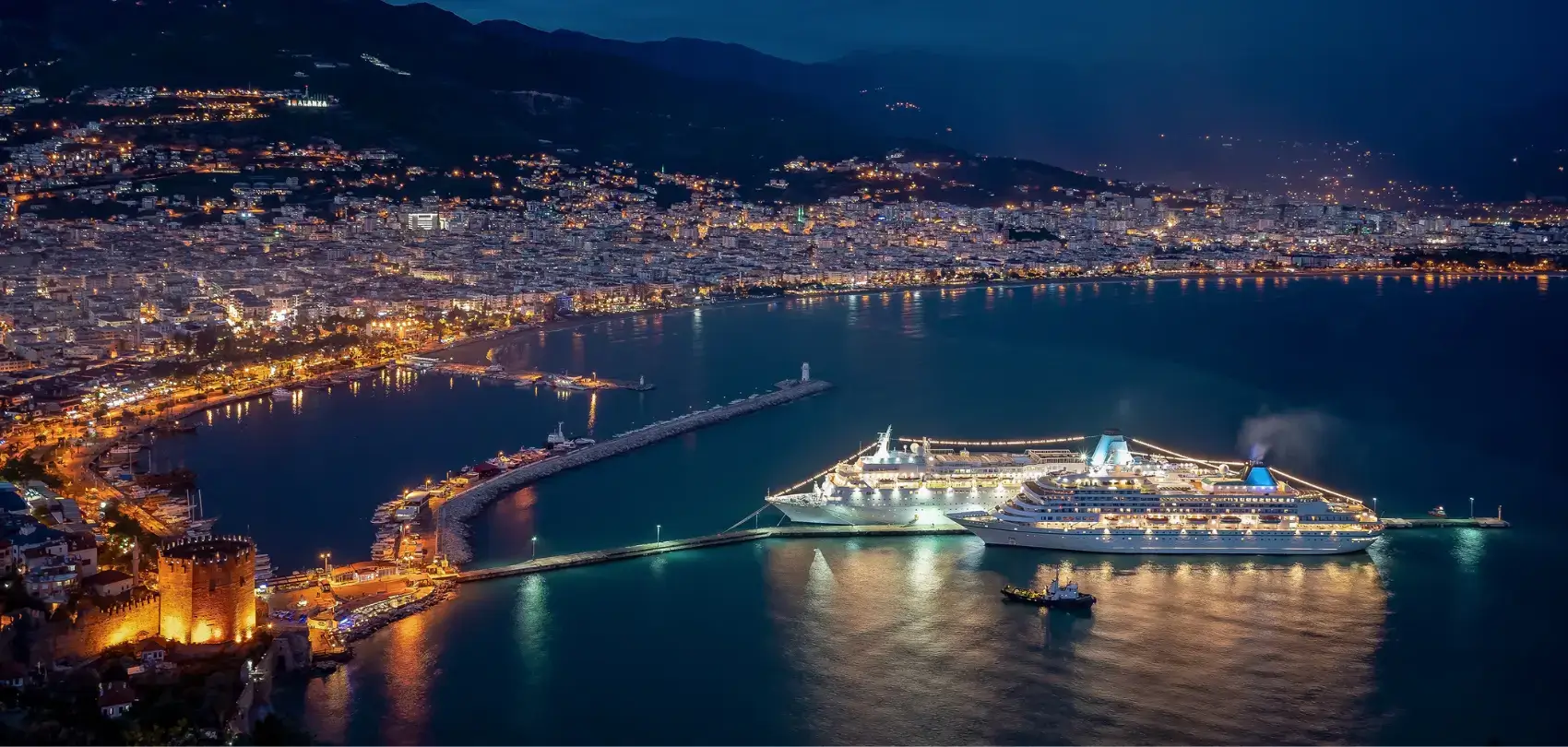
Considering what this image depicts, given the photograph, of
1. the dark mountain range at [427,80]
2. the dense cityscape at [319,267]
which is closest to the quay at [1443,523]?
the dense cityscape at [319,267]

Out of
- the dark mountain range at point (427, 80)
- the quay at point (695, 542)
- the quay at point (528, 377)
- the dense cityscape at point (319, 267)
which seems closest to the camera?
the dense cityscape at point (319, 267)

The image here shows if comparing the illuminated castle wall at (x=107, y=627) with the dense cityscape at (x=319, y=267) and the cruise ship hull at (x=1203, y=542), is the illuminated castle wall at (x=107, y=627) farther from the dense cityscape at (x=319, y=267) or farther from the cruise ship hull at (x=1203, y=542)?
the cruise ship hull at (x=1203, y=542)

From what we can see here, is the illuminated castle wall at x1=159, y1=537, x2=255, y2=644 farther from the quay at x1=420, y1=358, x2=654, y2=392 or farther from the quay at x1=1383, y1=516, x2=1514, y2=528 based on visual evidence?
the quay at x1=420, y1=358, x2=654, y2=392

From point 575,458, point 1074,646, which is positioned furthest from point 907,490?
point 575,458

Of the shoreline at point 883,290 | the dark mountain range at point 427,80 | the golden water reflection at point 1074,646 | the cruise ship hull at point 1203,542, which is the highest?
the dark mountain range at point 427,80

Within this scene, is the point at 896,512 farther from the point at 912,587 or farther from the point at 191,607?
the point at 191,607
